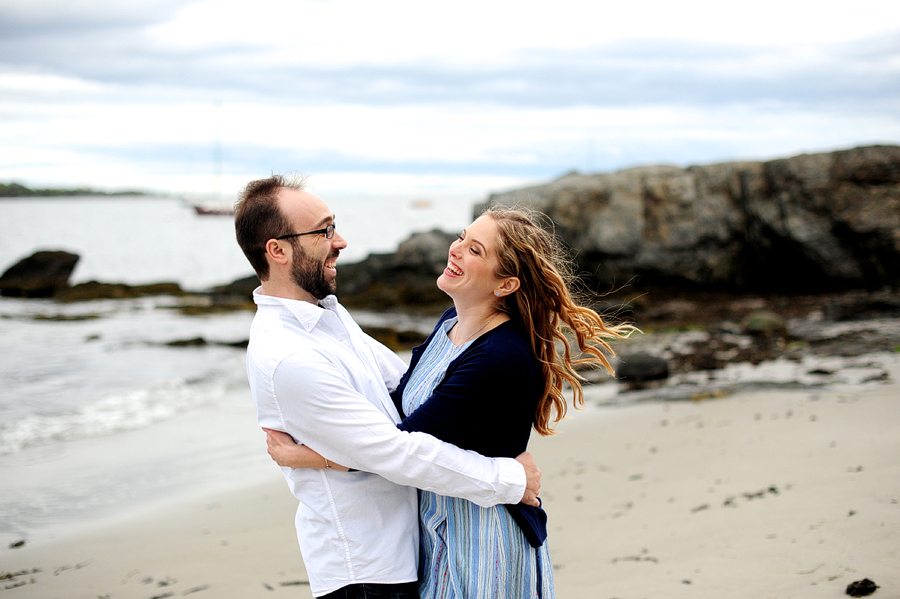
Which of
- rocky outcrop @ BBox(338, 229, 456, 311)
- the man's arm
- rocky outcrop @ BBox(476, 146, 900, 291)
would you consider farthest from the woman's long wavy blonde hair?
rocky outcrop @ BBox(338, 229, 456, 311)

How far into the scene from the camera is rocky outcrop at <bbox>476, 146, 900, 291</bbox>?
1499 cm

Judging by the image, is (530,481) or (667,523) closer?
(530,481)

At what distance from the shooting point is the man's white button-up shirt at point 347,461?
2.41 metres

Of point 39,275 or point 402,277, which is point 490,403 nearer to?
point 402,277

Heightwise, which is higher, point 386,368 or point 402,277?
point 386,368

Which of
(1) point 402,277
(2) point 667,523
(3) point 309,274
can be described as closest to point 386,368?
(3) point 309,274

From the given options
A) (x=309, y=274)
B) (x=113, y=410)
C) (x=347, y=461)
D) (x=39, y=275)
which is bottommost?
(x=113, y=410)

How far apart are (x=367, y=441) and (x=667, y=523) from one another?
3634 mm

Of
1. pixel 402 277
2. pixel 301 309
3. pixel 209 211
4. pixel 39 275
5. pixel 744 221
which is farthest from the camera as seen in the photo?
pixel 209 211

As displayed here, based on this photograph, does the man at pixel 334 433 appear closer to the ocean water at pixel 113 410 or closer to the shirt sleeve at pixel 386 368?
the shirt sleeve at pixel 386 368

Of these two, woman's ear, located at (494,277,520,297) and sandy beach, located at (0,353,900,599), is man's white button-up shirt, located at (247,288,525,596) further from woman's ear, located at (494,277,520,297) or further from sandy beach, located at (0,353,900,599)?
sandy beach, located at (0,353,900,599)

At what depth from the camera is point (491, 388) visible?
245cm

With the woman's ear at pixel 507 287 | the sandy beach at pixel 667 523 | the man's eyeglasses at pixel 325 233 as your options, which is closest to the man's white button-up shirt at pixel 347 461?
the man's eyeglasses at pixel 325 233

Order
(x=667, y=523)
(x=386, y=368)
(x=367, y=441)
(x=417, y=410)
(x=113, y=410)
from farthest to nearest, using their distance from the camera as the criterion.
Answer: (x=113, y=410)
(x=667, y=523)
(x=386, y=368)
(x=417, y=410)
(x=367, y=441)
